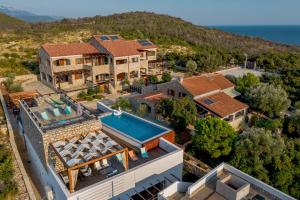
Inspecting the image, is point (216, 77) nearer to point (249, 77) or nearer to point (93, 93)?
point (249, 77)

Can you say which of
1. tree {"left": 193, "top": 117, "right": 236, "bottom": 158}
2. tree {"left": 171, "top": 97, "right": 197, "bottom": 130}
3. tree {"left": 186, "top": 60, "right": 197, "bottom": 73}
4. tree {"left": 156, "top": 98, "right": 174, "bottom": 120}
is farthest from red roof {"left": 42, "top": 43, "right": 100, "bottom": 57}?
tree {"left": 193, "top": 117, "right": 236, "bottom": 158}

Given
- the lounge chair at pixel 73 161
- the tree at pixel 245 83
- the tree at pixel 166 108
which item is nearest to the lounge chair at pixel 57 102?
the lounge chair at pixel 73 161

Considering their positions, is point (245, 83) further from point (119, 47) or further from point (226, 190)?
point (226, 190)

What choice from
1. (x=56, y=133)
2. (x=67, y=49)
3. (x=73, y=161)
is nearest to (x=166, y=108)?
(x=56, y=133)

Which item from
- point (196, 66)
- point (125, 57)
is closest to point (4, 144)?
point (125, 57)

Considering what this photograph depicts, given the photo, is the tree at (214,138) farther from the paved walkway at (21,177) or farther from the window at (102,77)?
the window at (102,77)

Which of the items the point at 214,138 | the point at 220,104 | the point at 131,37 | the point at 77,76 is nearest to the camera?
the point at 214,138

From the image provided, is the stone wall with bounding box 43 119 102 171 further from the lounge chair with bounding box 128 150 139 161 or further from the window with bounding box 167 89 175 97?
the window with bounding box 167 89 175 97
